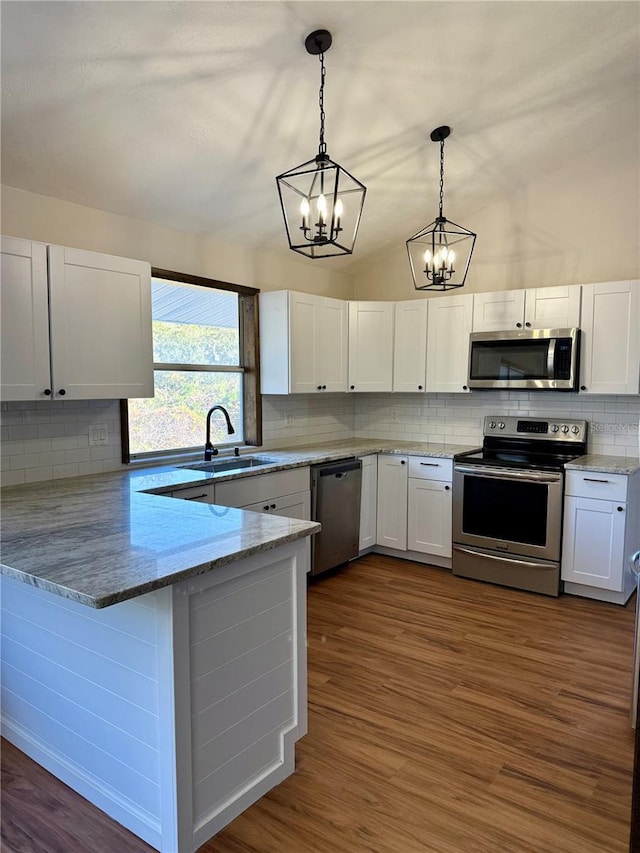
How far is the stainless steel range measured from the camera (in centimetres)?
377

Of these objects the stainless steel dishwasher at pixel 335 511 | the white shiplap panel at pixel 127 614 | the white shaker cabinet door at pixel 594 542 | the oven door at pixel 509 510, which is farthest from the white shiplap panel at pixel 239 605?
the white shaker cabinet door at pixel 594 542

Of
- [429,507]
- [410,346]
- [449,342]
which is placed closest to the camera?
[429,507]

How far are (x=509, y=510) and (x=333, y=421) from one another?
1.87 meters

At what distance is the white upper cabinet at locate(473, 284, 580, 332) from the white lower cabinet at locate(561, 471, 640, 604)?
1.11 m

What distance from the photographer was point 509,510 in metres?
3.93

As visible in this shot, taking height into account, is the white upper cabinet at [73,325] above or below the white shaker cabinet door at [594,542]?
above

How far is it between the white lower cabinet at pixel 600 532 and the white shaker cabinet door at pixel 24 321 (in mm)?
3227

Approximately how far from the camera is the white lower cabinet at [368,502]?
14.6 feet

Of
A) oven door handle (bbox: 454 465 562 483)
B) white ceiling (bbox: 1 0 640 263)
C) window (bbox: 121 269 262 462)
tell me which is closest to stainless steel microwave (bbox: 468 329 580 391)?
oven door handle (bbox: 454 465 562 483)

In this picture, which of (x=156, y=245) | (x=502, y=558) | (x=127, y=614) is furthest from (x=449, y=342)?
(x=127, y=614)

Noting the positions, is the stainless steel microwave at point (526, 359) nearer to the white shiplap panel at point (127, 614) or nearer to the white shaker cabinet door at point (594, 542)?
the white shaker cabinet door at point (594, 542)

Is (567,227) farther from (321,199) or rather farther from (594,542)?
(321,199)

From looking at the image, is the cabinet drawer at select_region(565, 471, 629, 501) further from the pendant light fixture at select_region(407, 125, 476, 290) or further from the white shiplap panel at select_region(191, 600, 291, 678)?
the white shiplap panel at select_region(191, 600, 291, 678)

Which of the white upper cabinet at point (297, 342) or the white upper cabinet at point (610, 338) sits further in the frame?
the white upper cabinet at point (297, 342)
